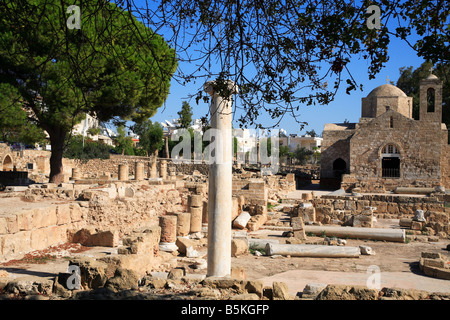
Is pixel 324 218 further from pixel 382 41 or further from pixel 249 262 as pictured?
pixel 382 41

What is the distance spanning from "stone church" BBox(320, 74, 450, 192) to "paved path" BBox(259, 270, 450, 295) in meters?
21.2

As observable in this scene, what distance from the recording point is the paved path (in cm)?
734

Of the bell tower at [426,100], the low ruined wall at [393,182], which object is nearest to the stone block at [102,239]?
the low ruined wall at [393,182]

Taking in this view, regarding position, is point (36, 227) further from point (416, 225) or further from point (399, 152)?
point (399, 152)

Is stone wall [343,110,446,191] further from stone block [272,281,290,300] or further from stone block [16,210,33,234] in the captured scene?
stone block [272,281,290,300]

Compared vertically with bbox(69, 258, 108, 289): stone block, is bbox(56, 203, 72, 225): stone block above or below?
above

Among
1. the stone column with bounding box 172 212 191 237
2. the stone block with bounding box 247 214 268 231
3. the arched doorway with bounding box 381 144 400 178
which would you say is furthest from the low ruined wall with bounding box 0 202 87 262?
the arched doorway with bounding box 381 144 400 178

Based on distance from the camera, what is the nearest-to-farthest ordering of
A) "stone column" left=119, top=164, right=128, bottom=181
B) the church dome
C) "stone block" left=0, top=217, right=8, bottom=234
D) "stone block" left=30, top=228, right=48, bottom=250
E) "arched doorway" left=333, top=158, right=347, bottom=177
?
1. "stone block" left=0, top=217, right=8, bottom=234
2. "stone block" left=30, top=228, right=48, bottom=250
3. "stone column" left=119, top=164, right=128, bottom=181
4. "arched doorway" left=333, top=158, right=347, bottom=177
5. the church dome

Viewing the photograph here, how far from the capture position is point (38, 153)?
35719mm

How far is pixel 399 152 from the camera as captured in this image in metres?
31.0

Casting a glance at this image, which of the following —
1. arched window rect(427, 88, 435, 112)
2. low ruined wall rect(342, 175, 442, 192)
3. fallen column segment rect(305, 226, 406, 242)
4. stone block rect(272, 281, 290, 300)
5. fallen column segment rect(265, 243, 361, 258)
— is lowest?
fallen column segment rect(265, 243, 361, 258)

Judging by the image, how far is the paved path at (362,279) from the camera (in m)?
7.34

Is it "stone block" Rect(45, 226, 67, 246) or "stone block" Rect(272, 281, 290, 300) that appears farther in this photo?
"stone block" Rect(45, 226, 67, 246)

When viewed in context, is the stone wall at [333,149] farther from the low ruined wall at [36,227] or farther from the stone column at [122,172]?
the low ruined wall at [36,227]
